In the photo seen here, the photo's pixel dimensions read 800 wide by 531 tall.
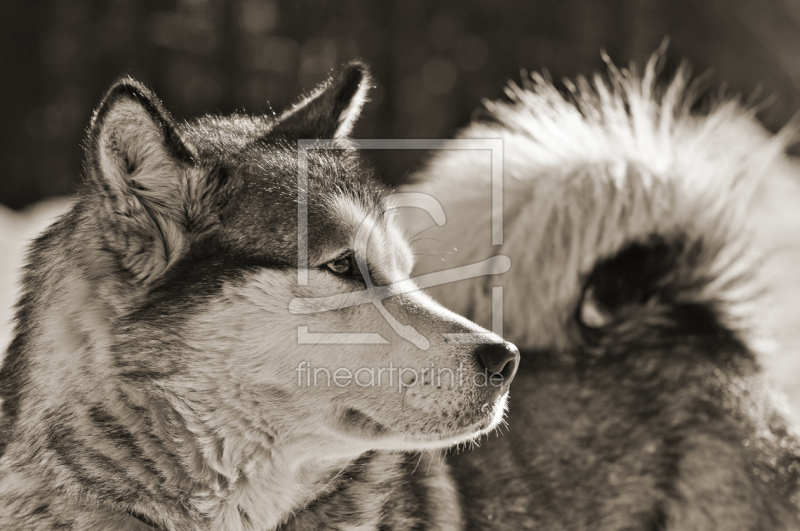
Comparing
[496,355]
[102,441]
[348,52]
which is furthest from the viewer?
[348,52]

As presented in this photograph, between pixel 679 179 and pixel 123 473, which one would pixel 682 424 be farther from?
pixel 123 473

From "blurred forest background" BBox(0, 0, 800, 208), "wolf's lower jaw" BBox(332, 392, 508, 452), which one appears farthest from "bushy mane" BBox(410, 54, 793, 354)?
"blurred forest background" BBox(0, 0, 800, 208)

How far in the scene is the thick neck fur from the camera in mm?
1896

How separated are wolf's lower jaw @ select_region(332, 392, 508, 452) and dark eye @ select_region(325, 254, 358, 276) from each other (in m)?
0.36

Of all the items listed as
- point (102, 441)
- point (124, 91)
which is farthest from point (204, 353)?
point (124, 91)

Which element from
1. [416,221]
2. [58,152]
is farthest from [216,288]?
[58,152]

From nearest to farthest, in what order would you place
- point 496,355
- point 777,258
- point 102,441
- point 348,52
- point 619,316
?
point 102,441 < point 496,355 < point 619,316 < point 777,258 < point 348,52

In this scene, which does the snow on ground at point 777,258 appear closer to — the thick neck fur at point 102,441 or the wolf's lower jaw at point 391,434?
the thick neck fur at point 102,441

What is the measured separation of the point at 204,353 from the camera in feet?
6.30

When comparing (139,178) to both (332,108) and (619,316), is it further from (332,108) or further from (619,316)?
(619,316)

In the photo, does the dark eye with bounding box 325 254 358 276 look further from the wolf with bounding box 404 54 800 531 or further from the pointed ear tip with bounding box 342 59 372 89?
the wolf with bounding box 404 54 800 531

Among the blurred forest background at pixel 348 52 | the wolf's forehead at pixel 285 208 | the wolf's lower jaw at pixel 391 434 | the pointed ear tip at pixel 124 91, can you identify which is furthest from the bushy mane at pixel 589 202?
the blurred forest background at pixel 348 52

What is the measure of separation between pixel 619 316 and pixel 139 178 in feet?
5.99

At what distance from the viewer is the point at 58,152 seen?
873 cm
